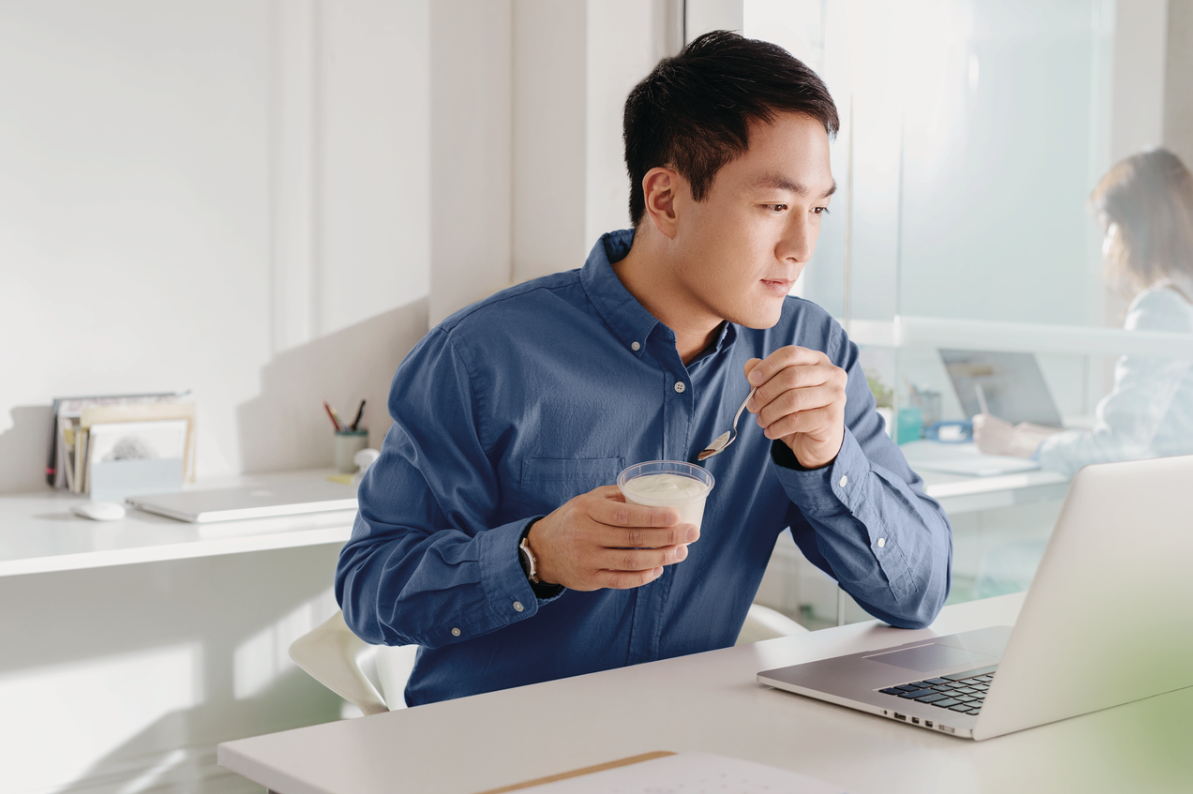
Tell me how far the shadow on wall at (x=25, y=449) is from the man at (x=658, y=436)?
4.79 ft

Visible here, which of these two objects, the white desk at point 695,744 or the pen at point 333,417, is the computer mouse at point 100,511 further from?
the white desk at point 695,744

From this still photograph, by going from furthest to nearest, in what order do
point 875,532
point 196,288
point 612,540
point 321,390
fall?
point 321,390 → point 196,288 → point 875,532 → point 612,540

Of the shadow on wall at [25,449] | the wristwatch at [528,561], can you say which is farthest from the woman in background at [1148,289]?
the shadow on wall at [25,449]

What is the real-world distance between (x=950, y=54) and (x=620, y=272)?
1.28 metres

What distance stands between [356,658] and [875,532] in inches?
34.2

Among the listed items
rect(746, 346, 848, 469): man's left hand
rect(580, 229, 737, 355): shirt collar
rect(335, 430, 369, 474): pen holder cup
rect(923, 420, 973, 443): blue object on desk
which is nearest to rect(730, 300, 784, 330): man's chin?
rect(580, 229, 737, 355): shirt collar

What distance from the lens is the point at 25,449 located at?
241 centimetres

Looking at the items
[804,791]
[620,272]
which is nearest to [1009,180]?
[620,272]

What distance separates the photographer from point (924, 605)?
132 centimetres

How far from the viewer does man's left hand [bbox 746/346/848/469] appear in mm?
1105

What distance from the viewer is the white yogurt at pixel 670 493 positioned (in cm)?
100

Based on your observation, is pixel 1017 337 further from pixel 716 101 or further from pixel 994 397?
pixel 716 101

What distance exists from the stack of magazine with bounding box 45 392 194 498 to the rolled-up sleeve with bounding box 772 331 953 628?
5.42 ft

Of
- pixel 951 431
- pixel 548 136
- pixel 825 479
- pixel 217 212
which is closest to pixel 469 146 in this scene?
pixel 548 136
